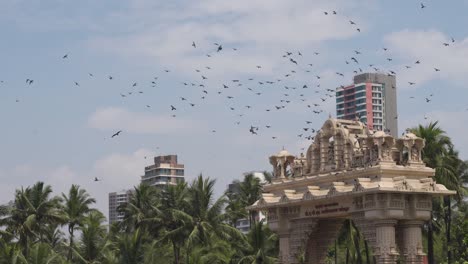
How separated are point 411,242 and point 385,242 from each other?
158 centimetres

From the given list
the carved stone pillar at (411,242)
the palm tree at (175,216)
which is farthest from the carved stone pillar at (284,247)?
the palm tree at (175,216)

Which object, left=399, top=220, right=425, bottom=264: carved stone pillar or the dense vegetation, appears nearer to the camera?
left=399, top=220, right=425, bottom=264: carved stone pillar

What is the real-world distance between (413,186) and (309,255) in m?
7.34

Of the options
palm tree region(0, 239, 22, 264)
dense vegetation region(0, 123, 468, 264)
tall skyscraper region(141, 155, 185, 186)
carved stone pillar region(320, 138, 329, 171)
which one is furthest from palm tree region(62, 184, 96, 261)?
tall skyscraper region(141, 155, 185, 186)

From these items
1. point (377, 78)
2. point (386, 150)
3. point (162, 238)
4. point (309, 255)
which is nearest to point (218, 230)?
point (162, 238)

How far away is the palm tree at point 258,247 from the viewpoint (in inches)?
2058

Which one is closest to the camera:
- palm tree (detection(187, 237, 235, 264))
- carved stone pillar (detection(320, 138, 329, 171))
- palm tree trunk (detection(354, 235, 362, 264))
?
carved stone pillar (detection(320, 138, 329, 171))

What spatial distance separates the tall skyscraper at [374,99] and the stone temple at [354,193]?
126m

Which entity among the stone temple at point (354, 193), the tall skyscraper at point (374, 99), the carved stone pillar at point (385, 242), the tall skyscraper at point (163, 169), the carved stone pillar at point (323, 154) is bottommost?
the carved stone pillar at point (385, 242)

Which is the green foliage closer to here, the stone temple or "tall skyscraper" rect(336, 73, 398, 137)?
the stone temple

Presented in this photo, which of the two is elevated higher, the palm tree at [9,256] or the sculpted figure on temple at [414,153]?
the sculpted figure on temple at [414,153]

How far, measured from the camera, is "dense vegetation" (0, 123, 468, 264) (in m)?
49.2

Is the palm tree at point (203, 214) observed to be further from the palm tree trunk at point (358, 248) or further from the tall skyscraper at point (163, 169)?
the tall skyscraper at point (163, 169)

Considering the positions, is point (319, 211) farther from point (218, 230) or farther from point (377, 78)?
point (377, 78)
